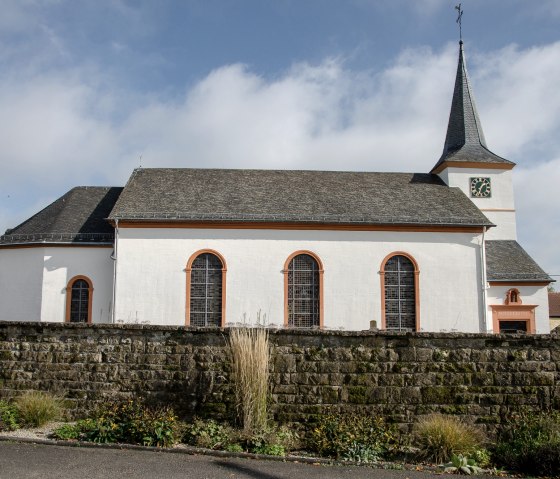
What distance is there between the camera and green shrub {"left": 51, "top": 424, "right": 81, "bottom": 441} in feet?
31.5

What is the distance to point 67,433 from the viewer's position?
31.6 ft

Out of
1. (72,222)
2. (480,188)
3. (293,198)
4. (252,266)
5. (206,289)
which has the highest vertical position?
(480,188)

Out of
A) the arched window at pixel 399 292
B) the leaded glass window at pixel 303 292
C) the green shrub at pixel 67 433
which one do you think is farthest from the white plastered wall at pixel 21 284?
the arched window at pixel 399 292

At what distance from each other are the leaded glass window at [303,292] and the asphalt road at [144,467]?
500 inches

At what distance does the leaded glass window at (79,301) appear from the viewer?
21.5 meters

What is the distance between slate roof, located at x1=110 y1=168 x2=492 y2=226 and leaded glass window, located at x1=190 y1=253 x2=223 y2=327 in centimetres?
174

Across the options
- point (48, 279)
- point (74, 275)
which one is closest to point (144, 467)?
point (74, 275)

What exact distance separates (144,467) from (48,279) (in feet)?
49.7

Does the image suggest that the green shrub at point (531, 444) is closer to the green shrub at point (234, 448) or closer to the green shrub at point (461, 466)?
the green shrub at point (461, 466)

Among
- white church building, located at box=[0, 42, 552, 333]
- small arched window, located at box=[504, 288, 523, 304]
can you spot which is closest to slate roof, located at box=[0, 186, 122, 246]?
white church building, located at box=[0, 42, 552, 333]

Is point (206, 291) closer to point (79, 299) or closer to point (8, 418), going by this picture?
point (79, 299)

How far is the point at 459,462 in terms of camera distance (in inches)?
343

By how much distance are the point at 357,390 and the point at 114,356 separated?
15.7 feet

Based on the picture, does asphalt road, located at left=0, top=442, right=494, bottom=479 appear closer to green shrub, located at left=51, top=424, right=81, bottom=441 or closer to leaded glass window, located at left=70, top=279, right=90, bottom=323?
green shrub, located at left=51, top=424, right=81, bottom=441
